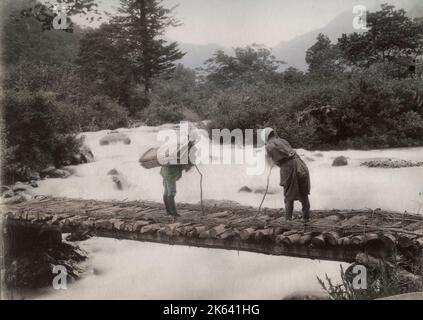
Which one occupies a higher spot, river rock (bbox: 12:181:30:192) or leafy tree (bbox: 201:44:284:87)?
leafy tree (bbox: 201:44:284:87)

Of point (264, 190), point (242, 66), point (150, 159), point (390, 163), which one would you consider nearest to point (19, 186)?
point (150, 159)

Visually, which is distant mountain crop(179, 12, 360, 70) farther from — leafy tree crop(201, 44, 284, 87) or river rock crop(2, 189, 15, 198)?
river rock crop(2, 189, 15, 198)

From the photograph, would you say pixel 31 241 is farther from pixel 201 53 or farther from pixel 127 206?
pixel 201 53

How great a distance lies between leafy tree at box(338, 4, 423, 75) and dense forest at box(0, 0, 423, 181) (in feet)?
0.04

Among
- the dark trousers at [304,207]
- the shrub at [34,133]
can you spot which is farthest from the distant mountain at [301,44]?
the shrub at [34,133]

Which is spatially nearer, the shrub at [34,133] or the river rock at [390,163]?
the river rock at [390,163]

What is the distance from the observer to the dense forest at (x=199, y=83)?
20.7 ft

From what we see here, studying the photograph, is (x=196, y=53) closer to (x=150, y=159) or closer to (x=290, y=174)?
(x=150, y=159)

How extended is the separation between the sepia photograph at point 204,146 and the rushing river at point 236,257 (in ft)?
0.06

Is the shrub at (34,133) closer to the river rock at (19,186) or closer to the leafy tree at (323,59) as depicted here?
the river rock at (19,186)

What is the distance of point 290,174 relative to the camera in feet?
18.1

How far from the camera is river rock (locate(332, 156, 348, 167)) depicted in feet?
20.0

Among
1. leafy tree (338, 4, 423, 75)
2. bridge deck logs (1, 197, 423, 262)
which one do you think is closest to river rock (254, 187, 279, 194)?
bridge deck logs (1, 197, 423, 262)

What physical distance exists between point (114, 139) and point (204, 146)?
141cm
